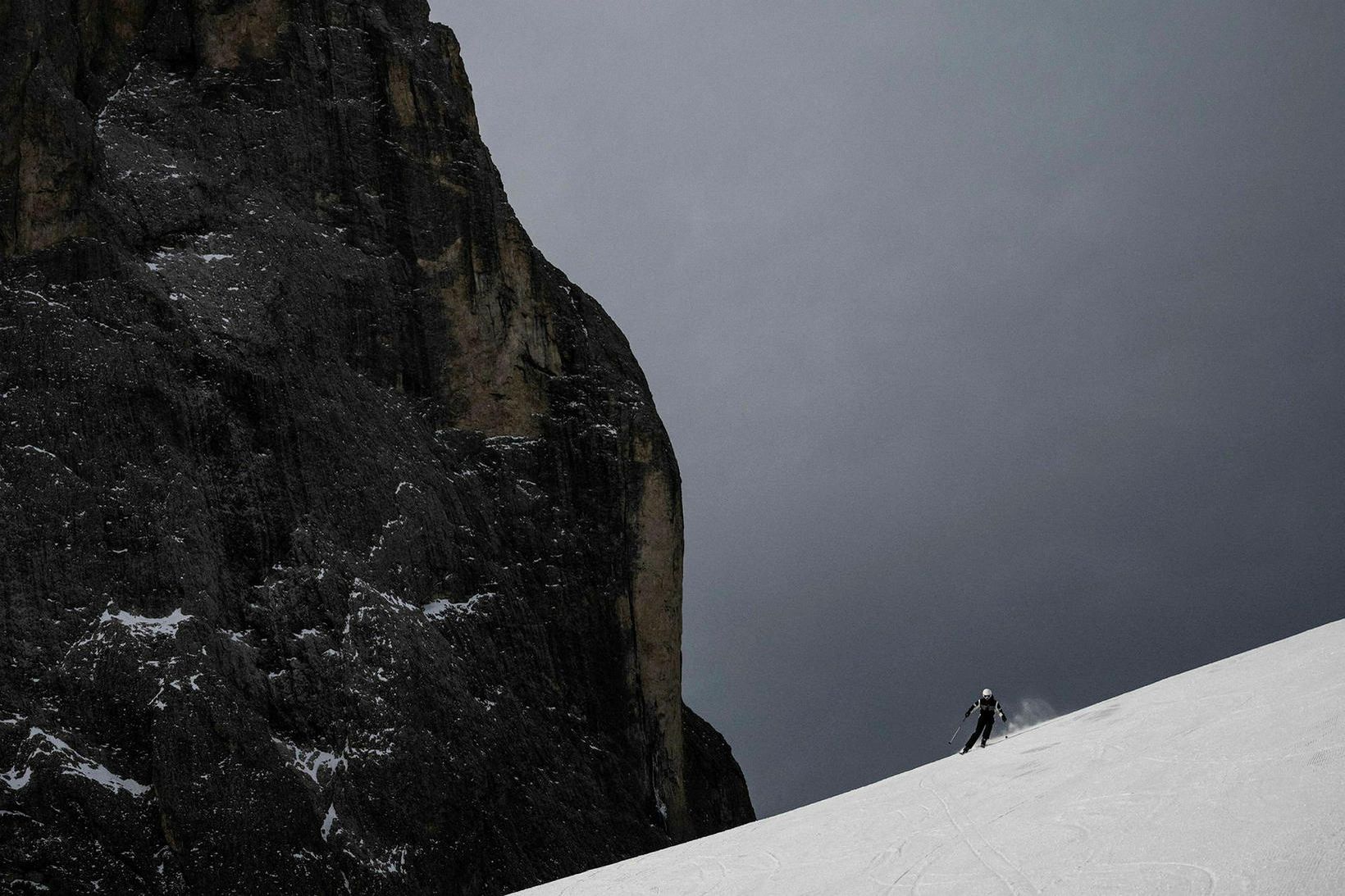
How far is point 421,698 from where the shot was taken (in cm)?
3156

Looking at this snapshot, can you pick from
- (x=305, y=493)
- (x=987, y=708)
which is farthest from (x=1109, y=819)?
(x=305, y=493)

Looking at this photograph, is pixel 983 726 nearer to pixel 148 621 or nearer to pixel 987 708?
pixel 987 708

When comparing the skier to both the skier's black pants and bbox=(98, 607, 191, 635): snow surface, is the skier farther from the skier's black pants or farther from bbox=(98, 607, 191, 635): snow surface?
bbox=(98, 607, 191, 635): snow surface

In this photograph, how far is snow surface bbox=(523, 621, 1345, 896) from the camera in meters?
8.17

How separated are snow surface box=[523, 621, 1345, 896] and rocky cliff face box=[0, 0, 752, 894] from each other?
16745 millimetres

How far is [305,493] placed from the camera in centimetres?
3306

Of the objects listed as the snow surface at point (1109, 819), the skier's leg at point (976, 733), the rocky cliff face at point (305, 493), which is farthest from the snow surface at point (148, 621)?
the skier's leg at point (976, 733)

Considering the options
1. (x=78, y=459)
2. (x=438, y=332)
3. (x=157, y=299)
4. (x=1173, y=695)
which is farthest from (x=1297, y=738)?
(x=438, y=332)

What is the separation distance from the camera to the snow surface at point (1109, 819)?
26.8ft

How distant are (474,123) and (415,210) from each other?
21.4 feet

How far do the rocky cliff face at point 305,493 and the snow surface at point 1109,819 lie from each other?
16745 millimetres

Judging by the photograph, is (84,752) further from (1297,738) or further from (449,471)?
(1297,738)

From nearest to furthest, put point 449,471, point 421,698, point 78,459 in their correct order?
point 78,459
point 421,698
point 449,471

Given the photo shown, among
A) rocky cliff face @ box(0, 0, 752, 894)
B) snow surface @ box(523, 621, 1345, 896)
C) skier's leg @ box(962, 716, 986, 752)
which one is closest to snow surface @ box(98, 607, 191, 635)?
rocky cliff face @ box(0, 0, 752, 894)
